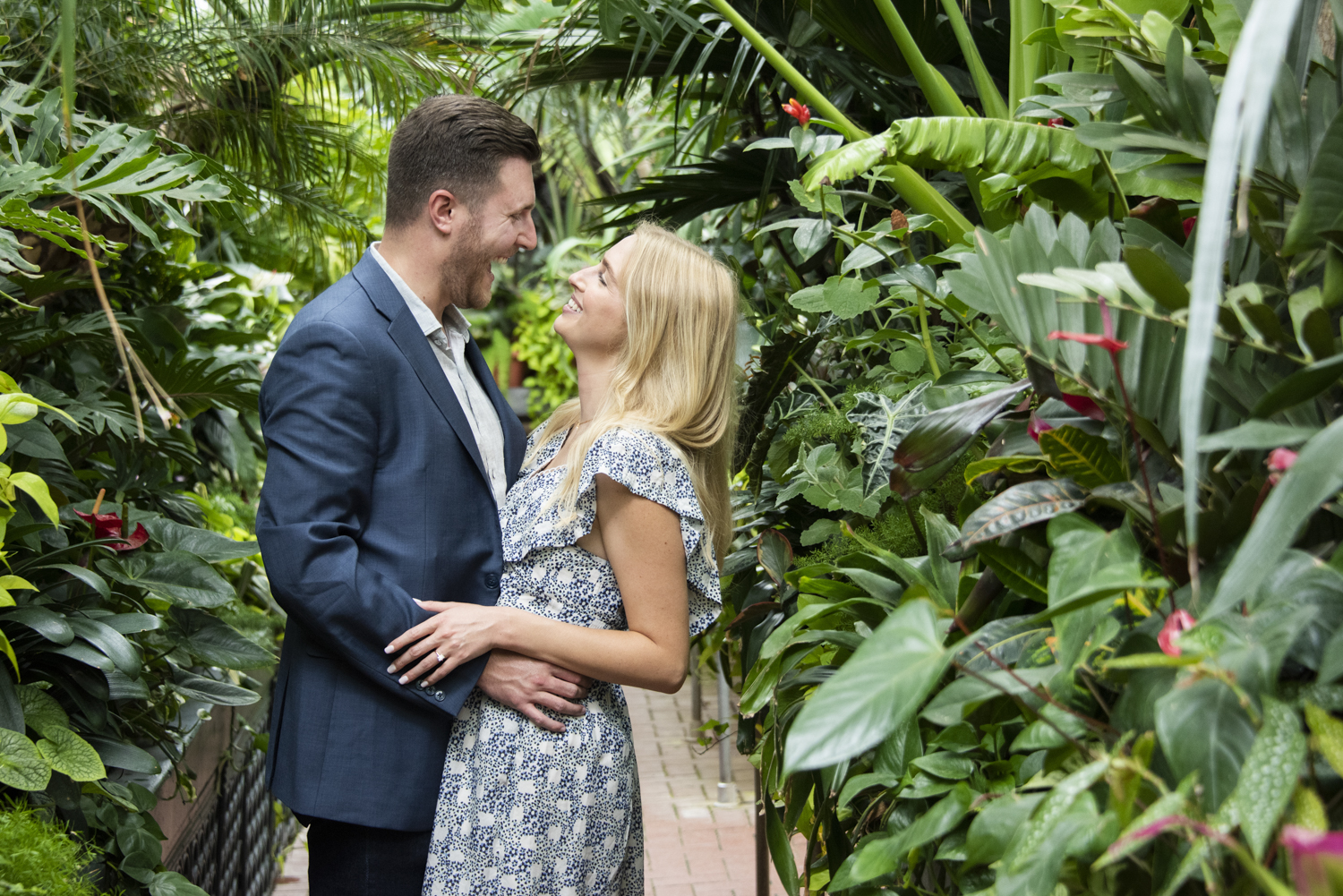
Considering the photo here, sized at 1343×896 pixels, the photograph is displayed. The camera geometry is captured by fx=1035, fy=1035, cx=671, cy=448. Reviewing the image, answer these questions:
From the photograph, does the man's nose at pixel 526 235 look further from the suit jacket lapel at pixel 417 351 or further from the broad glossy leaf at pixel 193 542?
the broad glossy leaf at pixel 193 542

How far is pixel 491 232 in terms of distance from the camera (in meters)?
1.82

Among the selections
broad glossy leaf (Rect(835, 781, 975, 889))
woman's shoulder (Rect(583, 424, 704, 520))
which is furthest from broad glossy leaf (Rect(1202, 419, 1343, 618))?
woman's shoulder (Rect(583, 424, 704, 520))

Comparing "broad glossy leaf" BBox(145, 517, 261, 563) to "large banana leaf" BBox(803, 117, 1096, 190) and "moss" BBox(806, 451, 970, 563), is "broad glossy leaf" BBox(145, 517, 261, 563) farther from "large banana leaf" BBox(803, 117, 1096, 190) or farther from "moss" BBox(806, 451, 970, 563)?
"large banana leaf" BBox(803, 117, 1096, 190)

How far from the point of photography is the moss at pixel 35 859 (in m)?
1.25

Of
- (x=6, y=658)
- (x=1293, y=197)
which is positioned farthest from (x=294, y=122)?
(x=1293, y=197)

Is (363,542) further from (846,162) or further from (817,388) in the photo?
(846,162)

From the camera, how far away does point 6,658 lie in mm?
1606

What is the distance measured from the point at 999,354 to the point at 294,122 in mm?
2242

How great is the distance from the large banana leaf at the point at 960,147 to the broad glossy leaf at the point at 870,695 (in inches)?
36.7

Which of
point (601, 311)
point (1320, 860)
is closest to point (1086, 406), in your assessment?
point (1320, 860)

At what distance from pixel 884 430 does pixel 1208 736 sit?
940mm

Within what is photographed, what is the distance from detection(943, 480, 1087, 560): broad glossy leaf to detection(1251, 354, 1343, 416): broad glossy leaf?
0.19 metres

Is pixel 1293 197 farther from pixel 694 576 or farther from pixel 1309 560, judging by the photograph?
pixel 694 576

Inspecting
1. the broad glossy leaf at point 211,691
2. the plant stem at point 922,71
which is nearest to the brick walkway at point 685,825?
the broad glossy leaf at point 211,691
